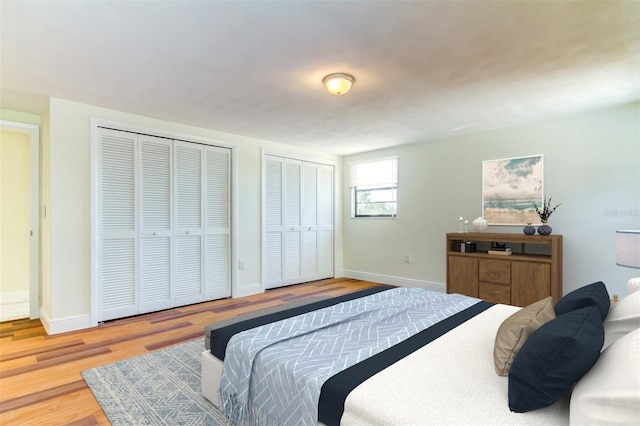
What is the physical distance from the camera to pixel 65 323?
342cm

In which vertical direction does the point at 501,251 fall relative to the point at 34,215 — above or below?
below

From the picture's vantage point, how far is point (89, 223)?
11.8ft

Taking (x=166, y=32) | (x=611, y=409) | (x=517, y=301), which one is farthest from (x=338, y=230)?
(x=611, y=409)

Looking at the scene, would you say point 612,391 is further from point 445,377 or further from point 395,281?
point 395,281

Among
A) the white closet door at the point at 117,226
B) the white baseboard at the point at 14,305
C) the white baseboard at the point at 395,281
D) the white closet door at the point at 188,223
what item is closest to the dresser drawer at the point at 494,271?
the white baseboard at the point at 395,281

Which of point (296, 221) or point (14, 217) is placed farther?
point (296, 221)

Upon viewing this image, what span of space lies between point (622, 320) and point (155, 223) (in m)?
4.31

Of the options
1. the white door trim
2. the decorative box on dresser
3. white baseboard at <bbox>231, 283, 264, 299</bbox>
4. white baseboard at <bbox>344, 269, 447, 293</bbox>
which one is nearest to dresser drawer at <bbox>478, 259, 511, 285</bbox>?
the decorative box on dresser

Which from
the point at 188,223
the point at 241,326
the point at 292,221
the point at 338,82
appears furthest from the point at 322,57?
the point at 292,221

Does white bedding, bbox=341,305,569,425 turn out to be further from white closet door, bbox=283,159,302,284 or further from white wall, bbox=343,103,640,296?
white closet door, bbox=283,159,302,284

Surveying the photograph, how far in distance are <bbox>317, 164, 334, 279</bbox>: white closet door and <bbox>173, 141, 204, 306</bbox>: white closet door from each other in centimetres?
227

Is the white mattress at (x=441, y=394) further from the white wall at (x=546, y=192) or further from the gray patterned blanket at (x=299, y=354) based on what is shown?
the white wall at (x=546, y=192)

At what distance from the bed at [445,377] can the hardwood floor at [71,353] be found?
94 centimetres

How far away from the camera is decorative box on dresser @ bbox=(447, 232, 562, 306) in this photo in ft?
12.1
